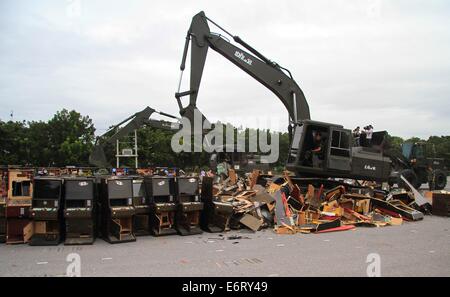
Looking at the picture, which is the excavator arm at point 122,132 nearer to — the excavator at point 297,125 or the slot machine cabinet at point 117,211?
the excavator at point 297,125

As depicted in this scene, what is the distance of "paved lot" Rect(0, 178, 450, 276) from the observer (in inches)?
259

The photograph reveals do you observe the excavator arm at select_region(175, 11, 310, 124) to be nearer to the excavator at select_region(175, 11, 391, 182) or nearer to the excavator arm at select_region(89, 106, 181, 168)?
the excavator at select_region(175, 11, 391, 182)

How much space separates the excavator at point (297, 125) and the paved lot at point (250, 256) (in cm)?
417

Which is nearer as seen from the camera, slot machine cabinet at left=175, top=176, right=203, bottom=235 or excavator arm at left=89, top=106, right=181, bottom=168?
slot machine cabinet at left=175, top=176, right=203, bottom=235

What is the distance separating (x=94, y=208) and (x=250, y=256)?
431 centimetres

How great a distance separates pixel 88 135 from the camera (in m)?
49.2

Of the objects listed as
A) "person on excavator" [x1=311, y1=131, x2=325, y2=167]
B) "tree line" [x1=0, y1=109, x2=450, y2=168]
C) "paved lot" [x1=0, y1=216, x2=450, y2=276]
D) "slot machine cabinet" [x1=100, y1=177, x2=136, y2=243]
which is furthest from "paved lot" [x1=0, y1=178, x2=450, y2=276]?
"tree line" [x1=0, y1=109, x2=450, y2=168]

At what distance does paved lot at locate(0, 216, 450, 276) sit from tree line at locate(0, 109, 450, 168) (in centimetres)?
3536

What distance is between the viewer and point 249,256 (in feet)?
25.4

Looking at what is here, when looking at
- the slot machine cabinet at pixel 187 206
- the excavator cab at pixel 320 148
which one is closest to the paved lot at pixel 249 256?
the slot machine cabinet at pixel 187 206
